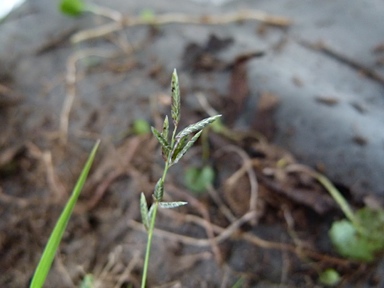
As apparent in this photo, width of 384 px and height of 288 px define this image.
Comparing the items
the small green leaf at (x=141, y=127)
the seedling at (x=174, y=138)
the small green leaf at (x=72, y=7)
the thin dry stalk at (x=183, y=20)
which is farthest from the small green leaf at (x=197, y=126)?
the small green leaf at (x=72, y=7)

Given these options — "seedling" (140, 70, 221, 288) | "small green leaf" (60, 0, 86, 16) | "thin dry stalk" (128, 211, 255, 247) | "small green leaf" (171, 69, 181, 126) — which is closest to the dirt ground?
"thin dry stalk" (128, 211, 255, 247)

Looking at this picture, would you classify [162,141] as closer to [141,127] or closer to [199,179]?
[199,179]

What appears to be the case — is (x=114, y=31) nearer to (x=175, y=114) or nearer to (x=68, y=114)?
(x=68, y=114)

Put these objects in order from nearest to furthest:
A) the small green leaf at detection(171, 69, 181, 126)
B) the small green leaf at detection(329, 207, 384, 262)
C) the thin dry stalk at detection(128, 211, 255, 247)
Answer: the small green leaf at detection(171, 69, 181, 126), the small green leaf at detection(329, 207, 384, 262), the thin dry stalk at detection(128, 211, 255, 247)

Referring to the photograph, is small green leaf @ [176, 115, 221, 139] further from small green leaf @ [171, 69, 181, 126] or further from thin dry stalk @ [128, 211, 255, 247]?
thin dry stalk @ [128, 211, 255, 247]

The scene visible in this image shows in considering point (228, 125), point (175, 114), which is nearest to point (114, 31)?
point (228, 125)

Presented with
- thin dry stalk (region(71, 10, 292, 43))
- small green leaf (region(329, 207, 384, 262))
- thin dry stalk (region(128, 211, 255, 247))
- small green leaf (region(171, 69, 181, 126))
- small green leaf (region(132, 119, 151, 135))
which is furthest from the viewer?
thin dry stalk (region(71, 10, 292, 43))

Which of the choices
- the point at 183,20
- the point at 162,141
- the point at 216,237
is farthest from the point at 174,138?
the point at 183,20
